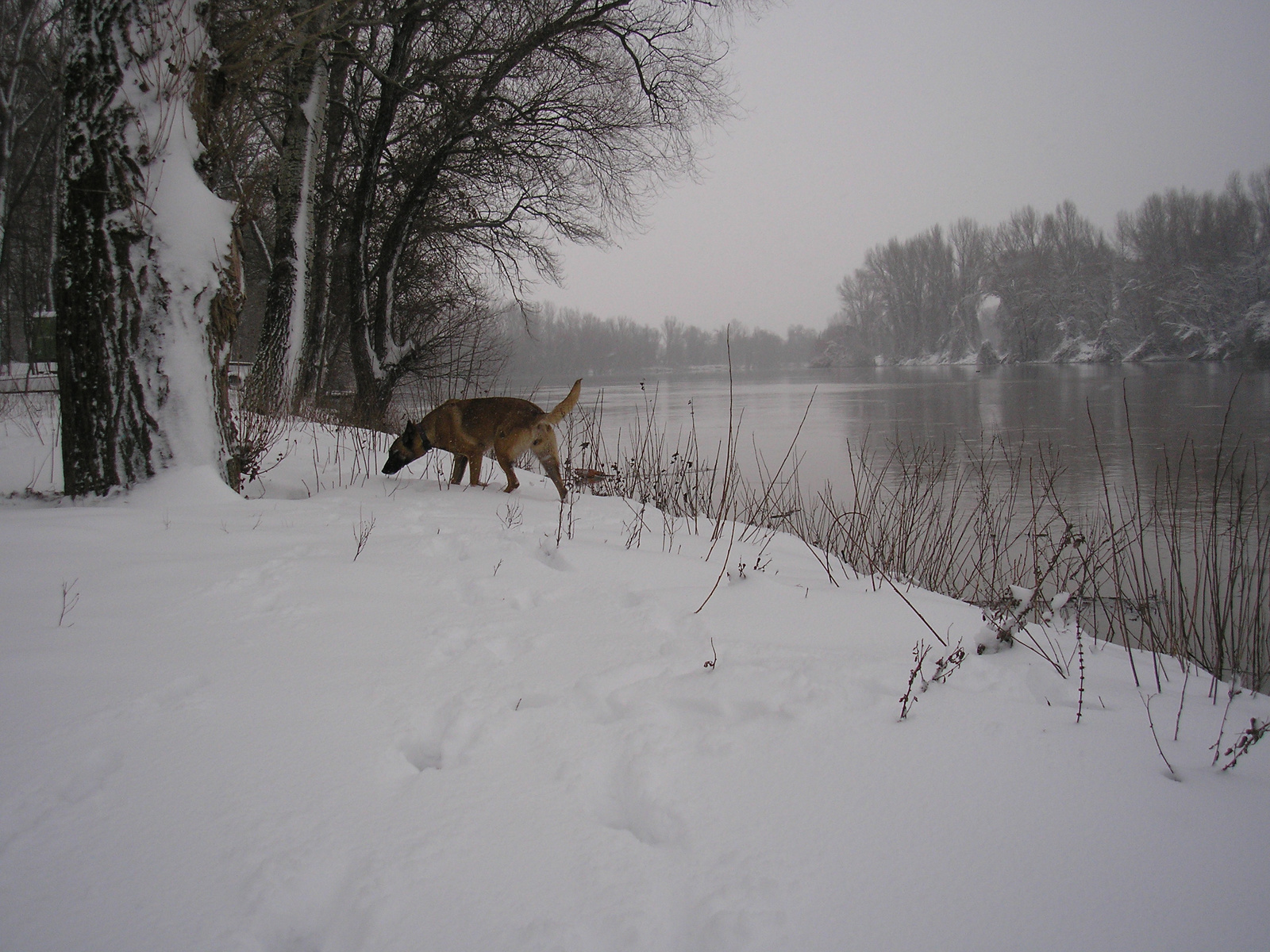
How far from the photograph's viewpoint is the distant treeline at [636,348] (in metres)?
50.2

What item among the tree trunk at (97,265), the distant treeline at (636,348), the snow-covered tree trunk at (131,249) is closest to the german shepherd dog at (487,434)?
the snow-covered tree trunk at (131,249)

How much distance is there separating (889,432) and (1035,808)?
13211mm

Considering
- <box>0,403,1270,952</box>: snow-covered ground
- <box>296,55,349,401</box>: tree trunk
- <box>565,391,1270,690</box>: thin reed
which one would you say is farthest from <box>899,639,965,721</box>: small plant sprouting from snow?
<box>296,55,349,401</box>: tree trunk

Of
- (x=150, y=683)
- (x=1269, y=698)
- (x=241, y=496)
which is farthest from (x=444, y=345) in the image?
(x=1269, y=698)

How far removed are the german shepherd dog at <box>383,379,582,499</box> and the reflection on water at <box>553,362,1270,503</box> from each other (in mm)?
902

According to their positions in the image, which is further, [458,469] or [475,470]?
[458,469]

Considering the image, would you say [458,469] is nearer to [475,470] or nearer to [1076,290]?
[475,470]

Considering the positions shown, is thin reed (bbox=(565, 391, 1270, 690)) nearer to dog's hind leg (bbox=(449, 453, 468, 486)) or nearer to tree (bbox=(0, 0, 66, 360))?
dog's hind leg (bbox=(449, 453, 468, 486))

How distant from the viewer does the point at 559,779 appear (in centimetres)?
144

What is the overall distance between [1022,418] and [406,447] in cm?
1472

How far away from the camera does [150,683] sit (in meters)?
1.65

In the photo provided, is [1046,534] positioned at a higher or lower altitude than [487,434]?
lower

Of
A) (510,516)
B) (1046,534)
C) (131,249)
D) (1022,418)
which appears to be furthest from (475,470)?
(1022,418)

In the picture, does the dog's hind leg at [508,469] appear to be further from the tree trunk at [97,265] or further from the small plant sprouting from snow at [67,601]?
the small plant sprouting from snow at [67,601]
